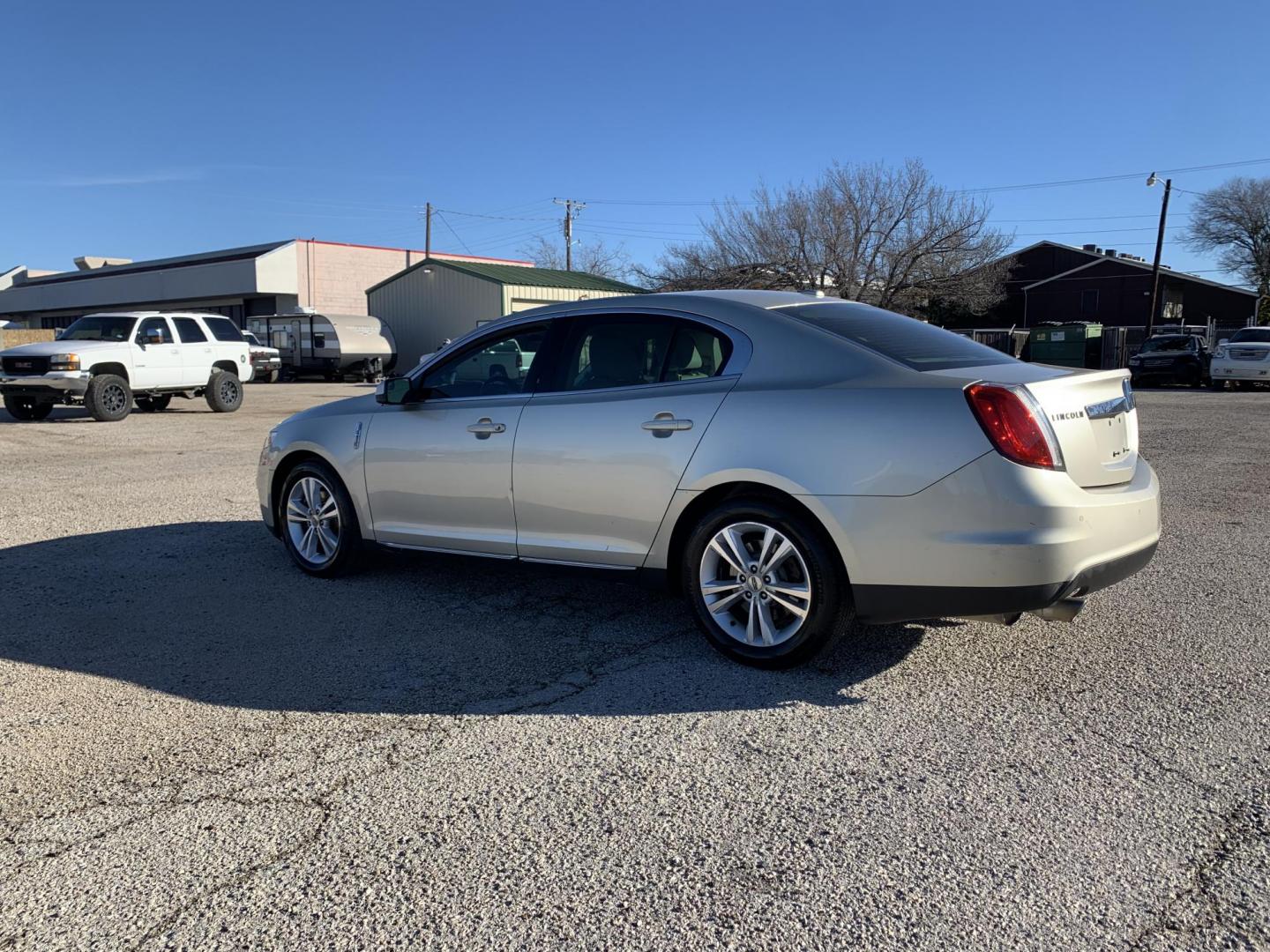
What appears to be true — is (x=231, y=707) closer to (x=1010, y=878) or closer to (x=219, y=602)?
(x=219, y=602)

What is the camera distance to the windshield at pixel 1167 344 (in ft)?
100

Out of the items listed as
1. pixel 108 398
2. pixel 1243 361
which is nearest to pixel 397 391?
pixel 108 398

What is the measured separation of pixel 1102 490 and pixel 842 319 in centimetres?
133

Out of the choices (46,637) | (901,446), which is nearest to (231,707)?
(46,637)

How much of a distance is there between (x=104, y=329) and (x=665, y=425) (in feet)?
54.7

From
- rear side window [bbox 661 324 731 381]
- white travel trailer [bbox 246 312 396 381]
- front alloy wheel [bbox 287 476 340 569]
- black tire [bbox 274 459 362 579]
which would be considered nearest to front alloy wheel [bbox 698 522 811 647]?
rear side window [bbox 661 324 731 381]

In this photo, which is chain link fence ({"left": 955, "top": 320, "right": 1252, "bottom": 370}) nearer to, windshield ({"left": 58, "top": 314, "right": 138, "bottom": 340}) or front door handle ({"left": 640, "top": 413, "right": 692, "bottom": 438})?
windshield ({"left": 58, "top": 314, "right": 138, "bottom": 340})

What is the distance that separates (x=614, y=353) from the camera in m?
4.89

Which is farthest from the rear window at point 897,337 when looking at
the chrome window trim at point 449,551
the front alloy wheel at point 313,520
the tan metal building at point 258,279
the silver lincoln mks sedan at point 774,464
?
the tan metal building at point 258,279

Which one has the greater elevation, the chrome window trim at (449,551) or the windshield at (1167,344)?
the windshield at (1167,344)

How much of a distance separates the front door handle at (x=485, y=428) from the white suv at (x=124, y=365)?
1440 centimetres

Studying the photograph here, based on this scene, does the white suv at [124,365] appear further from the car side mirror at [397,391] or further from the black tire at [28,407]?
the car side mirror at [397,391]

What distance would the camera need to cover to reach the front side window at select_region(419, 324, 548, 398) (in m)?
5.22

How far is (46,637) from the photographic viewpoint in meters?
4.89
